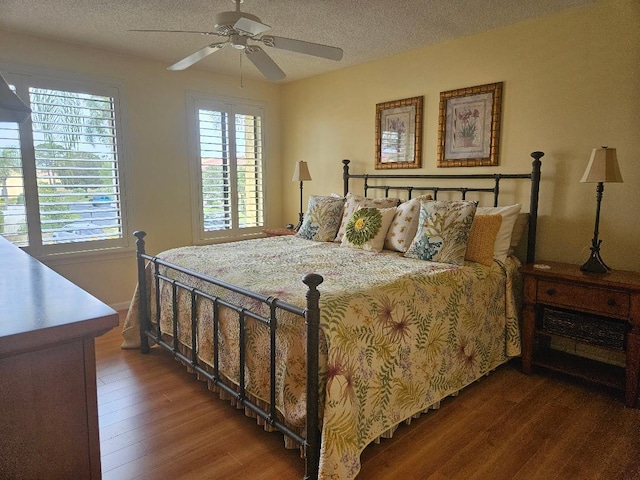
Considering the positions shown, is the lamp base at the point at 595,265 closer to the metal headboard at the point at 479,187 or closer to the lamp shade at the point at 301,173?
the metal headboard at the point at 479,187

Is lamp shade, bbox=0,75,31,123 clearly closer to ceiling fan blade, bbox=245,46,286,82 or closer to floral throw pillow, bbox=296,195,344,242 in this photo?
ceiling fan blade, bbox=245,46,286,82

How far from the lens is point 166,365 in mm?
2920

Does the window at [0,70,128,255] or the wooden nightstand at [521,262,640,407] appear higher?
the window at [0,70,128,255]

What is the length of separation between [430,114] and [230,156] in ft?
7.29

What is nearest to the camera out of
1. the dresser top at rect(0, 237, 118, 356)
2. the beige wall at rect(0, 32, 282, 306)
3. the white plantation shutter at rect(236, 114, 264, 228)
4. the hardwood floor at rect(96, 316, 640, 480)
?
the dresser top at rect(0, 237, 118, 356)

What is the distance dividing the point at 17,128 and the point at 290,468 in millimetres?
3375

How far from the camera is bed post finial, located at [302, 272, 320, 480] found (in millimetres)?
1683

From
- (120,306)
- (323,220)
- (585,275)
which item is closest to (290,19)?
(323,220)

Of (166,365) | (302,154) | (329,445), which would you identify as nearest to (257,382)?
(329,445)

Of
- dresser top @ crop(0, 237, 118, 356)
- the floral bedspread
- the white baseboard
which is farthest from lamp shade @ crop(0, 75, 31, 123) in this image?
the white baseboard

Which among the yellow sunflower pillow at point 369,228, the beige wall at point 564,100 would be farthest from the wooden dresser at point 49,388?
the beige wall at point 564,100

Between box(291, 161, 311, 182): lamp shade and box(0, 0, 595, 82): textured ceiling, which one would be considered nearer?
box(0, 0, 595, 82): textured ceiling

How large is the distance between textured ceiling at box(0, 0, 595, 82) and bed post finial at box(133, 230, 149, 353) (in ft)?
5.10

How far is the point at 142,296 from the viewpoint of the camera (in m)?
3.07
